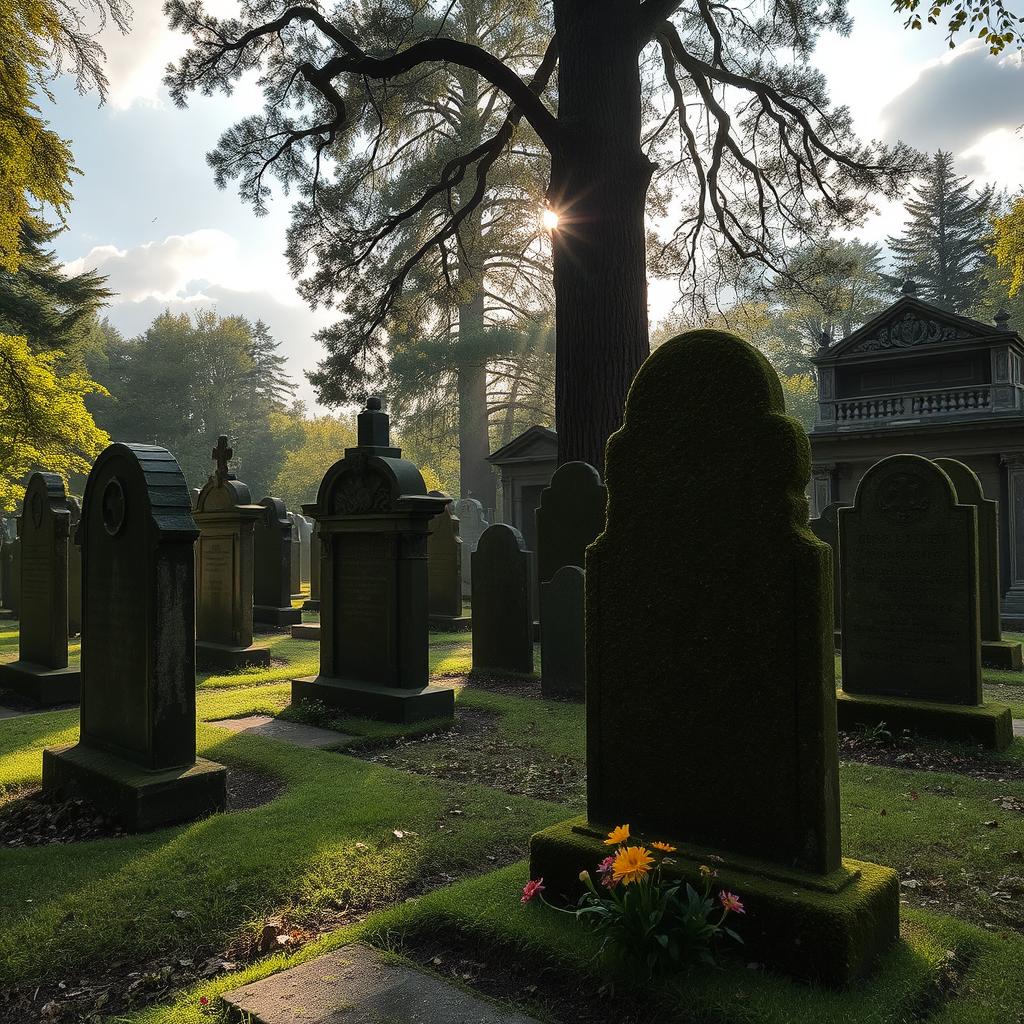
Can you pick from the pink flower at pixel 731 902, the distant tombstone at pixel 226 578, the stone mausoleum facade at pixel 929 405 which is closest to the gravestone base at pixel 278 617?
the distant tombstone at pixel 226 578

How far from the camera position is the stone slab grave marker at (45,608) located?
8.47 m

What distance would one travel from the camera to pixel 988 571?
9406mm

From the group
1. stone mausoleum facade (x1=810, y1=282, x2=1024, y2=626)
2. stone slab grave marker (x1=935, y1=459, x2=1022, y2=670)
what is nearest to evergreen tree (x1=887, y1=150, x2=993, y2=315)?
stone mausoleum facade (x1=810, y1=282, x2=1024, y2=626)

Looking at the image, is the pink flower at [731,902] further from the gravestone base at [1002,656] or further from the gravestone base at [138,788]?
the gravestone base at [1002,656]

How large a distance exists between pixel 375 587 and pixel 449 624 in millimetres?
6768

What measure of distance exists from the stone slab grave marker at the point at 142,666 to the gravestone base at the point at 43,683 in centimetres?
327

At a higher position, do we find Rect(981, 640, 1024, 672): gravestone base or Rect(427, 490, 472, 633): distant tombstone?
Rect(427, 490, 472, 633): distant tombstone

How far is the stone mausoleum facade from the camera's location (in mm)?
17641

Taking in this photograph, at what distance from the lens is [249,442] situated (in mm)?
58781

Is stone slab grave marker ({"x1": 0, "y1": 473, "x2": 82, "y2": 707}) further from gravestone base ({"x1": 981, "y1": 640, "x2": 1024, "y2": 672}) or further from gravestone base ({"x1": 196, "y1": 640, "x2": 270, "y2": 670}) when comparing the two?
gravestone base ({"x1": 981, "y1": 640, "x2": 1024, "y2": 672})

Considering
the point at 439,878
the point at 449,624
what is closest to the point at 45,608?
the point at 439,878

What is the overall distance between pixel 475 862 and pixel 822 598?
238cm

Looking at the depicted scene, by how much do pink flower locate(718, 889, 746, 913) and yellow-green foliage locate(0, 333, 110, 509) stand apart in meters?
17.8

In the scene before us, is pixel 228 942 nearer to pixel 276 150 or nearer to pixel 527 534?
pixel 276 150
